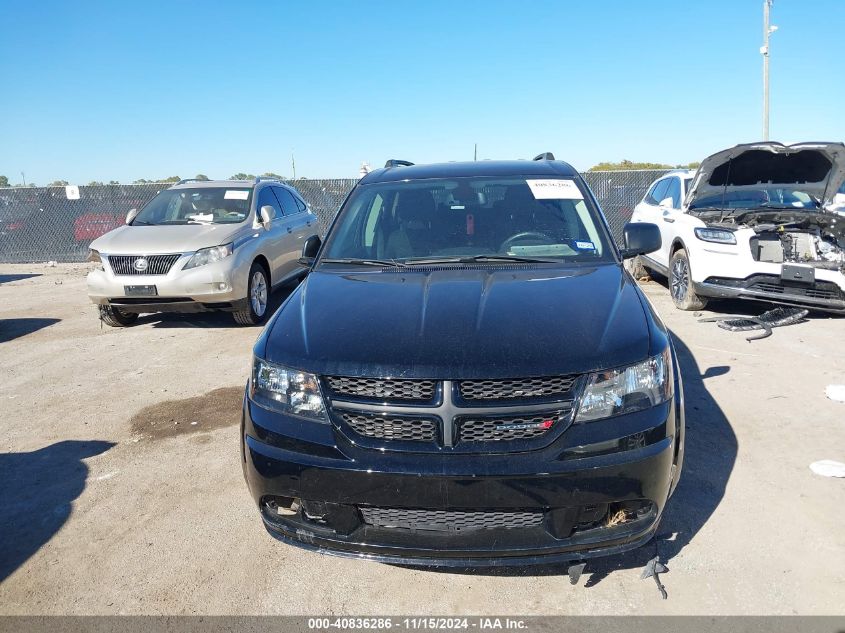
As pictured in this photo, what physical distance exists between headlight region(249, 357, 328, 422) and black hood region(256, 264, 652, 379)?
0.04 meters

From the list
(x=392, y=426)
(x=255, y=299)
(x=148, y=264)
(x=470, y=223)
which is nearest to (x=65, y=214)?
(x=148, y=264)

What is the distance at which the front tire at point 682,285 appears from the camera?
7534mm

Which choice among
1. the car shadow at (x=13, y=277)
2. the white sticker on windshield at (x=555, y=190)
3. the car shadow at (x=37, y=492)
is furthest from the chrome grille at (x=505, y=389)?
the car shadow at (x=13, y=277)

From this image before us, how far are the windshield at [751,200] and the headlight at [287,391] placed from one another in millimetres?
7010

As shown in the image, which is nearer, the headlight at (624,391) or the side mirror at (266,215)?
the headlight at (624,391)

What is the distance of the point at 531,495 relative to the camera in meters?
2.16

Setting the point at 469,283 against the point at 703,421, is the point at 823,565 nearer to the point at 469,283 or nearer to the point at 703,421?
the point at 703,421

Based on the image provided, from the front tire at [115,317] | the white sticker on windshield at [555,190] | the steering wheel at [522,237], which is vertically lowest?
the front tire at [115,317]

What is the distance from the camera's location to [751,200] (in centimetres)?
804

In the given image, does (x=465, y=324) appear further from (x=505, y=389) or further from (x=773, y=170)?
(x=773, y=170)

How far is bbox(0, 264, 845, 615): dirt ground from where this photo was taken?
2559mm

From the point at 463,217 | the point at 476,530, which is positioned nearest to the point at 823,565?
the point at 476,530

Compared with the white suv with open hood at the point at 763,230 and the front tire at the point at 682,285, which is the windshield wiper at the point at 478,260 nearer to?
the white suv with open hood at the point at 763,230

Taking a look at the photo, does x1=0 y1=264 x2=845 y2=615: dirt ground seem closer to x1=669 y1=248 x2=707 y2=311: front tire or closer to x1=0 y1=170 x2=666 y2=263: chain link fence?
x1=669 y1=248 x2=707 y2=311: front tire
